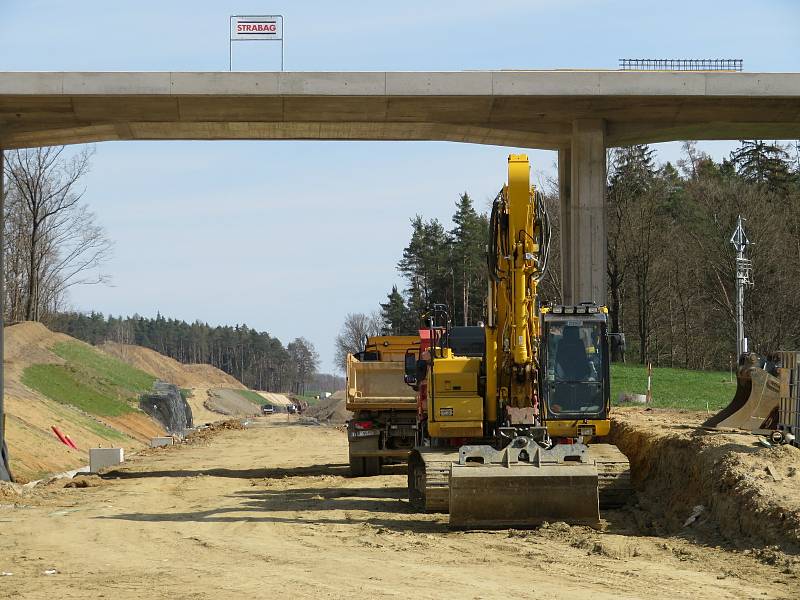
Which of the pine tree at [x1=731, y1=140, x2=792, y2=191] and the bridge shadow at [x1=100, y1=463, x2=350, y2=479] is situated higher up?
the pine tree at [x1=731, y1=140, x2=792, y2=191]

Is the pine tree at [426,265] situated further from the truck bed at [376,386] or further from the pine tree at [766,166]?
the truck bed at [376,386]

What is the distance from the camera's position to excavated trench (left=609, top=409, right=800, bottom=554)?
45.3ft

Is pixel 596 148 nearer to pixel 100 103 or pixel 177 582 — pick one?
pixel 100 103

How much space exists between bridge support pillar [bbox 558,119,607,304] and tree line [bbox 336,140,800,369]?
85.6 feet

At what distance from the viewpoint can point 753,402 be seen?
66.9ft

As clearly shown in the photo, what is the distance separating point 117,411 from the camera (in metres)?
50.2

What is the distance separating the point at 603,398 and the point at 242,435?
34.7m

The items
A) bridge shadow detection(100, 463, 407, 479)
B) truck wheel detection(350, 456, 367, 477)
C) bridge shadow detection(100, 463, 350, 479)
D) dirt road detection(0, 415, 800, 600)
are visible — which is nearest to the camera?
dirt road detection(0, 415, 800, 600)

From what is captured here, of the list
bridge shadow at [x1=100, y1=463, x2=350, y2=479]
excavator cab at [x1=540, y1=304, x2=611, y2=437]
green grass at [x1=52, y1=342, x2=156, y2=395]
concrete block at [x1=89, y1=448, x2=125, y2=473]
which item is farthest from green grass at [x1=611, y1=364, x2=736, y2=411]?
green grass at [x1=52, y1=342, x2=156, y2=395]

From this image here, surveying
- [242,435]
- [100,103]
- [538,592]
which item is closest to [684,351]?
[242,435]

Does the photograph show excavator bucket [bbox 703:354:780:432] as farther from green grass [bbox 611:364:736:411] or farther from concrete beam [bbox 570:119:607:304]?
green grass [bbox 611:364:736:411]

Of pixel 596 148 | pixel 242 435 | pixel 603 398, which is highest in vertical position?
pixel 596 148

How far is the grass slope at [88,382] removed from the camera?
48.3m

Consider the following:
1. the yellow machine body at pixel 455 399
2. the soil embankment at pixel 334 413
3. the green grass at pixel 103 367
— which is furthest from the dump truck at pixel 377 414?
the soil embankment at pixel 334 413
